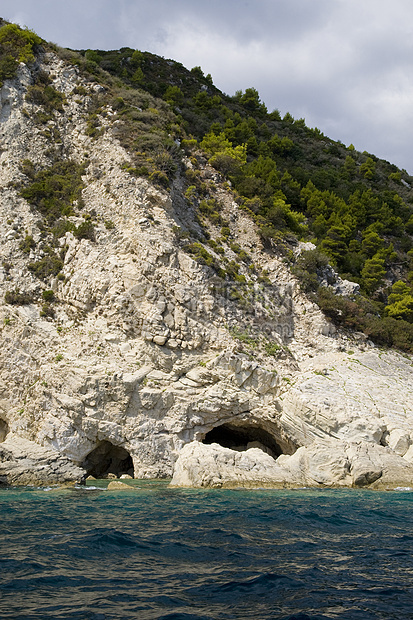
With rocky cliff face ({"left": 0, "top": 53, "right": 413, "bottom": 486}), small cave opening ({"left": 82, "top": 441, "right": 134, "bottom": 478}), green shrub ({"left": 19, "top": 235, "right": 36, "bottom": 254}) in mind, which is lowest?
small cave opening ({"left": 82, "top": 441, "right": 134, "bottom": 478})

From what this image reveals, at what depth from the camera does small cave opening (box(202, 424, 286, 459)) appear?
1103 inches

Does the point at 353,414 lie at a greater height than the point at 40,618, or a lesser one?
greater

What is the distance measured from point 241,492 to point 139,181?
69.9 ft

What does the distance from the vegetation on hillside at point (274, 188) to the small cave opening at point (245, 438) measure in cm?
949

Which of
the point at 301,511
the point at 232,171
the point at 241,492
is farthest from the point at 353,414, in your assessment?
the point at 232,171

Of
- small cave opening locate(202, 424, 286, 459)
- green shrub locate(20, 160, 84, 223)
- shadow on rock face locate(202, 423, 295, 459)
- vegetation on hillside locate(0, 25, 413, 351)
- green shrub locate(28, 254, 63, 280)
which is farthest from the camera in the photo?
vegetation on hillside locate(0, 25, 413, 351)

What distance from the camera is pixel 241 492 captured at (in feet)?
62.1

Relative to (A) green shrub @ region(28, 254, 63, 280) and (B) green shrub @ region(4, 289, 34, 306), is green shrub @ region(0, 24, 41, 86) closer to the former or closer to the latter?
(A) green shrub @ region(28, 254, 63, 280)

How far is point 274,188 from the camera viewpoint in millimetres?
44375

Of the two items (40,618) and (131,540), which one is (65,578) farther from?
(131,540)

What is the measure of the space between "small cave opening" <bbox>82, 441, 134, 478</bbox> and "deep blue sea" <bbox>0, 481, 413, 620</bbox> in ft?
28.6

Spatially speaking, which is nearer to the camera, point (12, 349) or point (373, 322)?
point (12, 349)

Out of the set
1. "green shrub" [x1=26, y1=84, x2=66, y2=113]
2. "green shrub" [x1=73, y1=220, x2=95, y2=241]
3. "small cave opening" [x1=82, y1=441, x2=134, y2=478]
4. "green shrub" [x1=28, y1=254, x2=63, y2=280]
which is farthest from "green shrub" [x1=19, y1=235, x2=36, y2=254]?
"green shrub" [x1=26, y1=84, x2=66, y2=113]

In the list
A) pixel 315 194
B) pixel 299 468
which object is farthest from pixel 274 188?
pixel 299 468
